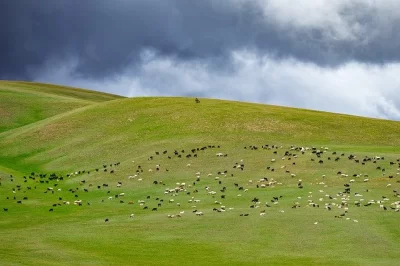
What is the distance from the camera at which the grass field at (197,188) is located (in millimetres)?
38219

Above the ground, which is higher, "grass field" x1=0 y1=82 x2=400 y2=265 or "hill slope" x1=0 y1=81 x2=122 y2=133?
"hill slope" x1=0 y1=81 x2=122 y2=133

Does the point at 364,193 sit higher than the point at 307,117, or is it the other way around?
the point at 307,117

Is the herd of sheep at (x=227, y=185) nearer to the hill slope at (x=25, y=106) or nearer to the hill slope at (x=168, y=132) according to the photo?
the hill slope at (x=168, y=132)

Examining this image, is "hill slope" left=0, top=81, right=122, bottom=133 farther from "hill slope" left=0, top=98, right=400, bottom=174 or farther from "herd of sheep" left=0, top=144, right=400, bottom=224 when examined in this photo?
"herd of sheep" left=0, top=144, right=400, bottom=224

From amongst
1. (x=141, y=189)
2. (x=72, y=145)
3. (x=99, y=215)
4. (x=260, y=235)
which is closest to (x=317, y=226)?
(x=260, y=235)

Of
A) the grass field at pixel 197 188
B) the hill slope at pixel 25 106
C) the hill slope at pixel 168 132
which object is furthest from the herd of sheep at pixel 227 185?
the hill slope at pixel 25 106

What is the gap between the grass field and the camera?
125 ft

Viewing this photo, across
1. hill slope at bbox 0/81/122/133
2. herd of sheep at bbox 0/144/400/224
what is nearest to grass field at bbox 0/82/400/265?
herd of sheep at bbox 0/144/400/224

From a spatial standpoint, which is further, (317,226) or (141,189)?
(141,189)

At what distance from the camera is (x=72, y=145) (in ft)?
281

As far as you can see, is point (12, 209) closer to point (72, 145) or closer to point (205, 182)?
point (205, 182)

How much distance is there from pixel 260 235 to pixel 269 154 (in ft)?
95.0

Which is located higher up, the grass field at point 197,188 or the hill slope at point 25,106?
the hill slope at point 25,106

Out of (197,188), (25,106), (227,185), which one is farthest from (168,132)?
(25,106)
